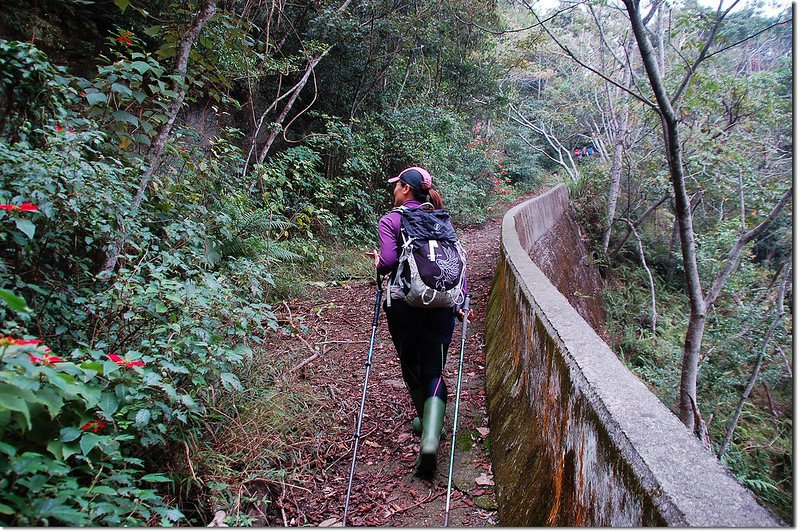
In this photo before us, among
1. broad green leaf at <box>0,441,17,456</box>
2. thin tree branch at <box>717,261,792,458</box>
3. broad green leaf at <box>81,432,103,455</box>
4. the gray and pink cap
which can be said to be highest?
the gray and pink cap

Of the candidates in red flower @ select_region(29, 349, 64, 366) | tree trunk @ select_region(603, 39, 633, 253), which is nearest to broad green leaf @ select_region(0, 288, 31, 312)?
red flower @ select_region(29, 349, 64, 366)

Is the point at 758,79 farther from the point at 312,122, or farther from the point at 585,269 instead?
the point at 312,122

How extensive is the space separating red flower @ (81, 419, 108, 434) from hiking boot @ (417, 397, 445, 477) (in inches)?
71.1

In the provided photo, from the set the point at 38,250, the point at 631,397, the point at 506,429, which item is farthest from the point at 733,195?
the point at 38,250

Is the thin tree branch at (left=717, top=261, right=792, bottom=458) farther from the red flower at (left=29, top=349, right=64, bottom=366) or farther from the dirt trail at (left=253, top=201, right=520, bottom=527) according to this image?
the red flower at (left=29, top=349, right=64, bottom=366)

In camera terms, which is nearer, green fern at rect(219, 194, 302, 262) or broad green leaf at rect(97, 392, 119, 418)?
broad green leaf at rect(97, 392, 119, 418)

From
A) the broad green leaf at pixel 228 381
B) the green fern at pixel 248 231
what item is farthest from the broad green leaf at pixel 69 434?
the green fern at pixel 248 231

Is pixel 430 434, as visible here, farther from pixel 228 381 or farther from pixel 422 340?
pixel 228 381

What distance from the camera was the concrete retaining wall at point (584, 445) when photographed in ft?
4.10

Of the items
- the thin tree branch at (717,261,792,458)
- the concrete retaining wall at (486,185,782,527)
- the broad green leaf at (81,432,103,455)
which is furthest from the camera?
the thin tree branch at (717,261,792,458)

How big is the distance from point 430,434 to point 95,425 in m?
1.87

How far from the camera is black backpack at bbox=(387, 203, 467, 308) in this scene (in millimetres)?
3057

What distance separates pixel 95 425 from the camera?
219 centimetres

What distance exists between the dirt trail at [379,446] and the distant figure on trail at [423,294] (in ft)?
0.85
